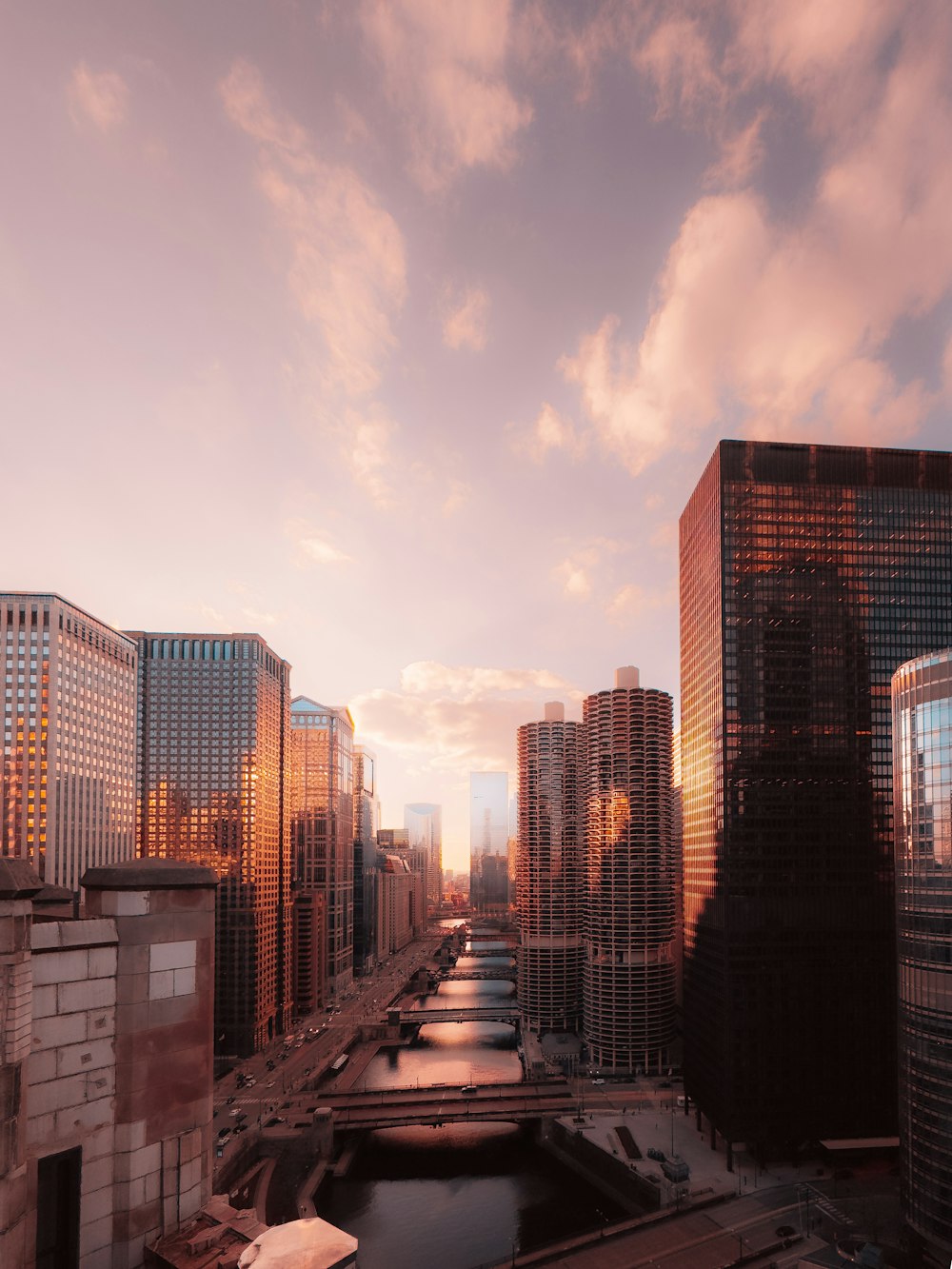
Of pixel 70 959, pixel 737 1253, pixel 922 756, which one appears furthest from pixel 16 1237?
pixel 737 1253

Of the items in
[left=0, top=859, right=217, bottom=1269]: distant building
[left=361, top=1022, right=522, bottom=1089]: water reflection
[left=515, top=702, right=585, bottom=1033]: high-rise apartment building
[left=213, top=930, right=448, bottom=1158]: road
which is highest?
[left=0, top=859, right=217, bottom=1269]: distant building

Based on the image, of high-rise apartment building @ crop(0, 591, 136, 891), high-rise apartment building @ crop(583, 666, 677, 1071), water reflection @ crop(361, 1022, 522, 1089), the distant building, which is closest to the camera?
the distant building

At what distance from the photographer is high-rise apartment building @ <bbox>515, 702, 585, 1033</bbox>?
166 metres

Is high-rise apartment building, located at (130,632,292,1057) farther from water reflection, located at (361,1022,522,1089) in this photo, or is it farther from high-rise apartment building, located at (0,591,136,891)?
water reflection, located at (361,1022,522,1089)

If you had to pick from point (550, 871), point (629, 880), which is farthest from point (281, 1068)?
point (629, 880)

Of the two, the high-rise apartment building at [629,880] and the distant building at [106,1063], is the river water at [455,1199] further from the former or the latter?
the distant building at [106,1063]

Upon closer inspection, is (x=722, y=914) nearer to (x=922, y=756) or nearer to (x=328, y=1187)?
(x=922, y=756)

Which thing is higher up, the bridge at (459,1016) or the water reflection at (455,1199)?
the water reflection at (455,1199)

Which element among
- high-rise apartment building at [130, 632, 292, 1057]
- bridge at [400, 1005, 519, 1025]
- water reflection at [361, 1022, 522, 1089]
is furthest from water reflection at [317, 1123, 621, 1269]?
bridge at [400, 1005, 519, 1025]

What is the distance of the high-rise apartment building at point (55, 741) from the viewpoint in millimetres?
131125

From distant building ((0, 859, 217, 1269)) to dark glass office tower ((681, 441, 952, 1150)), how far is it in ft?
329

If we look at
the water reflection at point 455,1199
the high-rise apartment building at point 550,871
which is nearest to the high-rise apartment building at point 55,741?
the water reflection at point 455,1199

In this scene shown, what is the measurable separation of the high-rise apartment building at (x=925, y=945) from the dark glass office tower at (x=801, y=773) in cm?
2796

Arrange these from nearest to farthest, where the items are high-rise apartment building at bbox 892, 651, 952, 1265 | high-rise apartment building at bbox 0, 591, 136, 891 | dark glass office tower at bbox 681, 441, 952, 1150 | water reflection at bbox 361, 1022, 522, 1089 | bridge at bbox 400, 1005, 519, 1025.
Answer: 1. high-rise apartment building at bbox 892, 651, 952, 1265
2. dark glass office tower at bbox 681, 441, 952, 1150
3. high-rise apartment building at bbox 0, 591, 136, 891
4. water reflection at bbox 361, 1022, 522, 1089
5. bridge at bbox 400, 1005, 519, 1025
